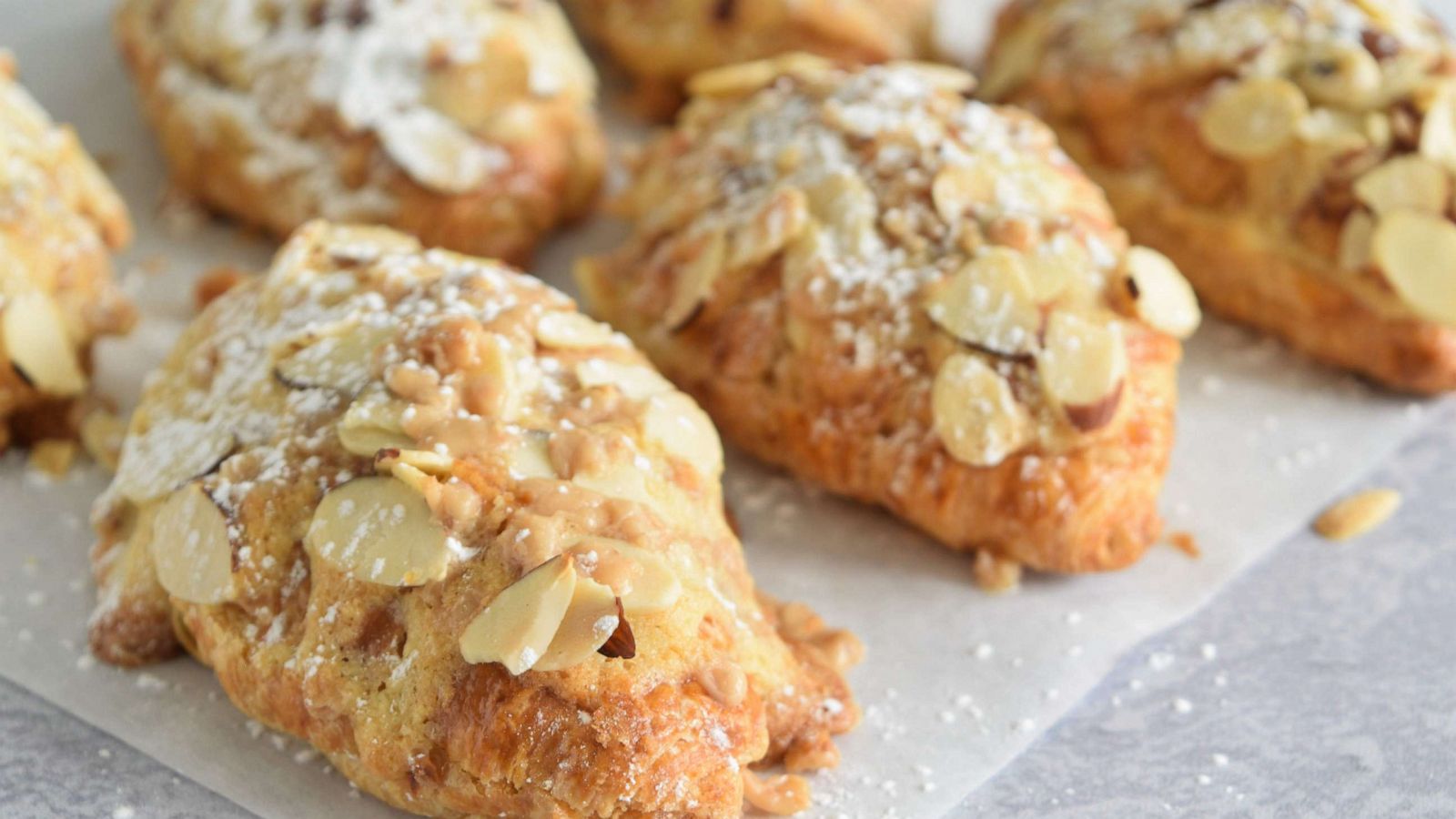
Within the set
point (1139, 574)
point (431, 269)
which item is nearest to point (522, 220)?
point (431, 269)

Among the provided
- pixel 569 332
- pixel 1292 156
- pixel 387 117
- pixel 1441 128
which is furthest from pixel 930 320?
pixel 387 117

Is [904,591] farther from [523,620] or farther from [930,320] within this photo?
[523,620]

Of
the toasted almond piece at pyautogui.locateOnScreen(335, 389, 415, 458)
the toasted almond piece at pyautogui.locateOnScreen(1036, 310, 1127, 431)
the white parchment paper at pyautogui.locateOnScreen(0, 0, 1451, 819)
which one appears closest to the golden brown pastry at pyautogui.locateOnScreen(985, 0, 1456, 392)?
the white parchment paper at pyautogui.locateOnScreen(0, 0, 1451, 819)

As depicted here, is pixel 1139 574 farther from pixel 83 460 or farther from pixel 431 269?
pixel 83 460

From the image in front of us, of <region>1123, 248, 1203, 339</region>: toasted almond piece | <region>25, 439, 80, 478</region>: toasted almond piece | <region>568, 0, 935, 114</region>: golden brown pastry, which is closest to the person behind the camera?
<region>1123, 248, 1203, 339</region>: toasted almond piece

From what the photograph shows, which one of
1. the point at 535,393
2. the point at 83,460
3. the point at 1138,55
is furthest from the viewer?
the point at 1138,55

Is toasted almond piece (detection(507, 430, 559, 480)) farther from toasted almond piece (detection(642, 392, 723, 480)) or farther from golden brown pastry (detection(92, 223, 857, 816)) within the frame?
toasted almond piece (detection(642, 392, 723, 480))
